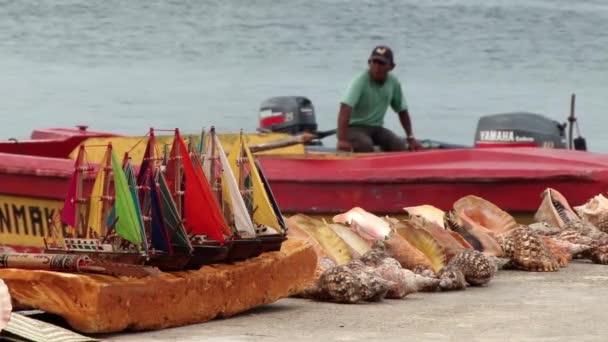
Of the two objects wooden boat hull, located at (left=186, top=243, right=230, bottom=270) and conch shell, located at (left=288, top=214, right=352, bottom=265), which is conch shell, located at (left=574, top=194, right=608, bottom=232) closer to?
conch shell, located at (left=288, top=214, right=352, bottom=265)

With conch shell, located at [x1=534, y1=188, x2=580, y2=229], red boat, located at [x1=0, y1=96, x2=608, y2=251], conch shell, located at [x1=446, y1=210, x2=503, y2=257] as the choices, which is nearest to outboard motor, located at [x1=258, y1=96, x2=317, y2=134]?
red boat, located at [x1=0, y1=96, x2=608, y2=251]

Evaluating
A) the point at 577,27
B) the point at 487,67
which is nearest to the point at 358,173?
the point at 487,67

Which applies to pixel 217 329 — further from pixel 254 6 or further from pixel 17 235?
pixel 254 6

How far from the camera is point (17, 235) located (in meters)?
12.1

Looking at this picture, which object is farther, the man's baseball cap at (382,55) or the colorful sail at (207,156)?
the man's baseball cap at (382,55)

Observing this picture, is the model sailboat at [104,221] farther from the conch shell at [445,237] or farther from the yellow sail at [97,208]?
the conch shell at [445,237]

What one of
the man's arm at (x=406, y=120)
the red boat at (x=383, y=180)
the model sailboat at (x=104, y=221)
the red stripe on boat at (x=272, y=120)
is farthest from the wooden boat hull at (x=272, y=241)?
the red stripe on boat at (x=272, y=120)

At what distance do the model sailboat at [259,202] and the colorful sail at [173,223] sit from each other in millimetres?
653

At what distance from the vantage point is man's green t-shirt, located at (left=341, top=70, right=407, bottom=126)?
13.8 m

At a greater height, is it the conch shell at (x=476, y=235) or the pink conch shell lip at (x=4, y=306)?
the pink conch shell lip at (x=4, y=306)

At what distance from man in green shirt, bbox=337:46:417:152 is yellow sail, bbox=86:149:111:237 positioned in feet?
20.8

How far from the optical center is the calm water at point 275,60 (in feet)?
126

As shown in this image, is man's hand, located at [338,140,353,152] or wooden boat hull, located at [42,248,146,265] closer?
wooden boat hull, located at [42,248,146,265]

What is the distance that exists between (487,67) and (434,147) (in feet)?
123
